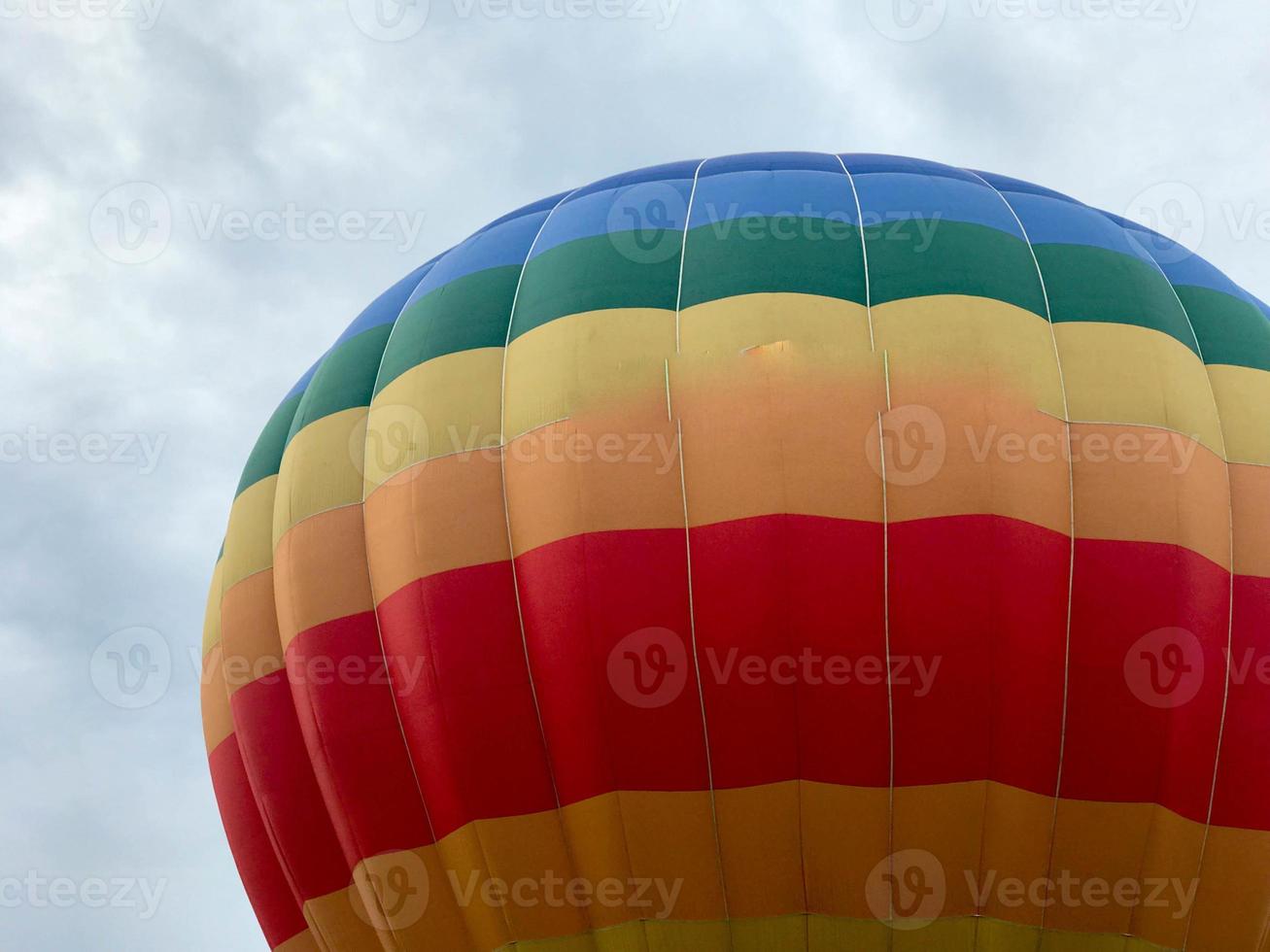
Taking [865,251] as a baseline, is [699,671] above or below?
below

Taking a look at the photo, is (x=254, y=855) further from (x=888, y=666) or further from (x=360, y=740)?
(x=888, y=666)

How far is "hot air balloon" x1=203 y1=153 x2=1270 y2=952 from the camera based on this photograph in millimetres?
6438

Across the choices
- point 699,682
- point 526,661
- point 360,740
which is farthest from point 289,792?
point 699,682

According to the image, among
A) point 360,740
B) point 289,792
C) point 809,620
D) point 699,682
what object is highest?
point 809,620

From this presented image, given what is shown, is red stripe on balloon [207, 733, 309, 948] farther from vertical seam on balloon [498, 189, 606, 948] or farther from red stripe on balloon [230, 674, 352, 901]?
vertical seam on balloon [498, 189, 606, 948]

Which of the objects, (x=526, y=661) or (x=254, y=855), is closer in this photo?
(x=526, y=661)

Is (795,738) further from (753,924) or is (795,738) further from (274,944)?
(274,944)

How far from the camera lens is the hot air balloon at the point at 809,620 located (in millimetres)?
6438

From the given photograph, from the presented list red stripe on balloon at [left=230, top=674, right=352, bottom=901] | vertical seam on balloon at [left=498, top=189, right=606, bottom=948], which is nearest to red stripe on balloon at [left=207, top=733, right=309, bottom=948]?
red stripe on balloon at [left=230, top=674, right=352, bottom=901]

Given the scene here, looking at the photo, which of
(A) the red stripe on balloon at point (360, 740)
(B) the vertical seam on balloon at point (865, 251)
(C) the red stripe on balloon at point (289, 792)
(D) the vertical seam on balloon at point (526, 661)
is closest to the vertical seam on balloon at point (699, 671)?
(D) the vertical seam on balloon at point (526, 661)

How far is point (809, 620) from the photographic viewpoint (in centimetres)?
638

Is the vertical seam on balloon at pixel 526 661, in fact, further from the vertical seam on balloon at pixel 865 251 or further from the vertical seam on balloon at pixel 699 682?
the vertical seam on balloon at pixel 865 251

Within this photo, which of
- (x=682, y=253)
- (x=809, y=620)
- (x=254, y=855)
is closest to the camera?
(x=809, y=620)

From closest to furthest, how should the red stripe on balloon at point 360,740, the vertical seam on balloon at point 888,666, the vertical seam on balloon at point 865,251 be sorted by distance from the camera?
1. the vertical seam on balloon at point 888,666
2. the vertical seam on balloon at point 865,251
3. the red stripe on balloon at point 360,740
